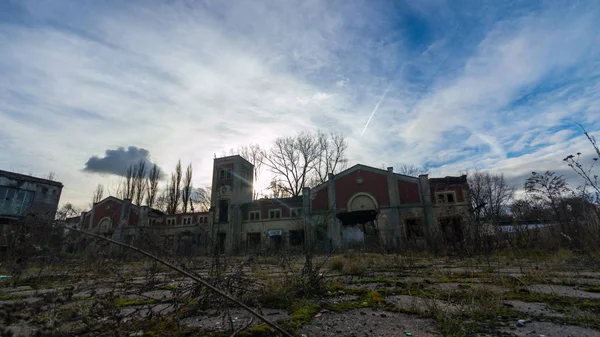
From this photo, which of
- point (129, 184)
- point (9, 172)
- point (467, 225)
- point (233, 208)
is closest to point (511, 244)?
point (467, 225)

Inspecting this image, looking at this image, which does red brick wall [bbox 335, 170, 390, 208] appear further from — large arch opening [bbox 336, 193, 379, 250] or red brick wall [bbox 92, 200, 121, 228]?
red brick wall [bbox 92, 200, 121, 228]

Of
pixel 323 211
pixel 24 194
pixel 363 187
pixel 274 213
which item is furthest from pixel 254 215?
pixel 24 194

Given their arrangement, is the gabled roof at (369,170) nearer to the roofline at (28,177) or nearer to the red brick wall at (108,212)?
the roofline at (28,177)

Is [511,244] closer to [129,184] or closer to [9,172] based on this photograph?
[9,172]

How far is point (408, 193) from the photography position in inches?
995

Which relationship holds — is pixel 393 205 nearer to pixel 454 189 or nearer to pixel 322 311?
pixel 454 189

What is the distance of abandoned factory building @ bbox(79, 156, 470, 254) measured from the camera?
954 inches

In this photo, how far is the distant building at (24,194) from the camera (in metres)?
22.4

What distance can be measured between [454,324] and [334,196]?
82.7 ft

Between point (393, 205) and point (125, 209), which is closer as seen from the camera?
point (393, 205)

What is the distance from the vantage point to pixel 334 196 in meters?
27.0

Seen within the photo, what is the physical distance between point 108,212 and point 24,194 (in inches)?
547

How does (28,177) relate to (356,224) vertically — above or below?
above

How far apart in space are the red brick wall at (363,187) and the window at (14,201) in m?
26.8
